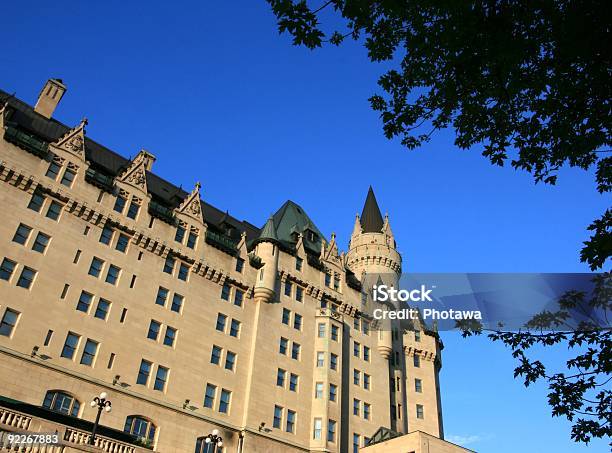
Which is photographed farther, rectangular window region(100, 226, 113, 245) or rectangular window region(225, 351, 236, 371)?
rectangular window region(225, 351, 236, 371)

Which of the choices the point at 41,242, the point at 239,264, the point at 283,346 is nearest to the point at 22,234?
the point at 41,242

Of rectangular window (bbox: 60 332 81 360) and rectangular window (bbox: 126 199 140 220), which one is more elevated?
rectangular window (bbox: 126 199 140 220)

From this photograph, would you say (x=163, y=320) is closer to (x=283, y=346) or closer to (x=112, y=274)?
(x=112, y=274)

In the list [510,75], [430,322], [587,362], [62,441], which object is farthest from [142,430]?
[430,322]

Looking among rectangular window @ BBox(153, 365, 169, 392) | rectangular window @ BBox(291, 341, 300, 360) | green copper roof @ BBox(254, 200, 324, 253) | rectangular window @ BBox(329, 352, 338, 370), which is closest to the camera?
rectangular window @ BBox(153, 365, 169, 392)

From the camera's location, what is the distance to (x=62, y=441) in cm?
3058

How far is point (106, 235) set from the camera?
48875 millimetres

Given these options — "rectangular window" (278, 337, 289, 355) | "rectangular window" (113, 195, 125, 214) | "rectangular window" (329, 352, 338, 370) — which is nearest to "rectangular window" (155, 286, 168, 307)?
"rectangular window" (113, 195, 125, 214)

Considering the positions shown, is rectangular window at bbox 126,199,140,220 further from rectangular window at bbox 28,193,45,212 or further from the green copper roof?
the green copper roof

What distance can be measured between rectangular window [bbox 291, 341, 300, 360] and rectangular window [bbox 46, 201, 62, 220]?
84.8 ft

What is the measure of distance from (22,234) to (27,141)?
8.22 m

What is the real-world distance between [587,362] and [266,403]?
127 feet

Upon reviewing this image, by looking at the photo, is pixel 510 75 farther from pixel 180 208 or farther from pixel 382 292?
pixel 382 292

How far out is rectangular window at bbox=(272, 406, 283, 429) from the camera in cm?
5158
